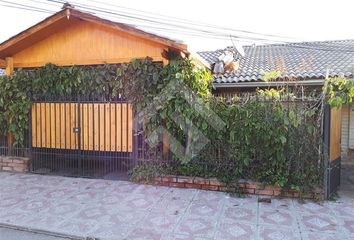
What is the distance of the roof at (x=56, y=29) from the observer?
5508 millimetres

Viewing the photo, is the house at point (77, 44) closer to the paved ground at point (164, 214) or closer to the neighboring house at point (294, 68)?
the neighboring house at point (294, 68)

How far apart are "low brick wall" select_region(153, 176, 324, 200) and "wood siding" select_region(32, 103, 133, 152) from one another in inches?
47.6

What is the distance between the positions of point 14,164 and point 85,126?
2.08m

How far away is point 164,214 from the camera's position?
438 cm

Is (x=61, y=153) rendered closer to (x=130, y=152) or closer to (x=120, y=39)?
(x=130, y=152)

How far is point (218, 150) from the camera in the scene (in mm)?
5465

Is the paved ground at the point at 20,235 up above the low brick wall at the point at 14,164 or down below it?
below

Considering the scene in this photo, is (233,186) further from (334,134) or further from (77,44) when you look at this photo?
(77,44)

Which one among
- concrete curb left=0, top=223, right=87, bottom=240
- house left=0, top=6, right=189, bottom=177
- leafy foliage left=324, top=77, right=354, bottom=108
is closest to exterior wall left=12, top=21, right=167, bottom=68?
house left=0, top=6, right=189, bottom=177

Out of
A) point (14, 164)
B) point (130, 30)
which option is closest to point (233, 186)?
point (130, 30)

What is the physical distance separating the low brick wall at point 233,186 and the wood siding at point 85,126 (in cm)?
121

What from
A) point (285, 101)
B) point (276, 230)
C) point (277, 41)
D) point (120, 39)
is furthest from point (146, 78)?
point (277, 41)

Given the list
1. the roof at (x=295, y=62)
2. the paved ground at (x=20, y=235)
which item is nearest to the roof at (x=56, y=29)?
the roof at (x=295, y=62)

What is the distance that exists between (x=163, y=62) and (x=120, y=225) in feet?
10.9
